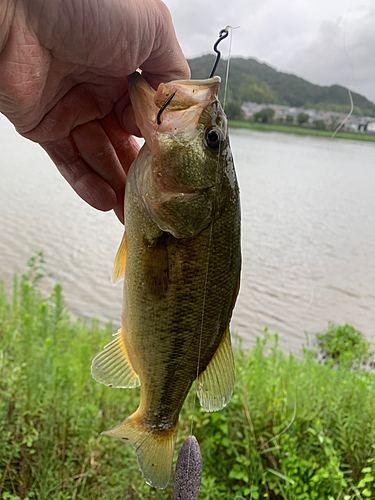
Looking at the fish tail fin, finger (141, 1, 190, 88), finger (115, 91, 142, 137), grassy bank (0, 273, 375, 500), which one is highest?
finger (141, 1, 190, 88)

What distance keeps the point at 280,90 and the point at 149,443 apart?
10148 mm

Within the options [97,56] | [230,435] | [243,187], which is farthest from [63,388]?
[243,187]

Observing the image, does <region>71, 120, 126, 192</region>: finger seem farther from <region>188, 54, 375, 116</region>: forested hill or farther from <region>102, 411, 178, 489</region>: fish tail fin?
<region>188, 54, 375, 116</region>: forested hill

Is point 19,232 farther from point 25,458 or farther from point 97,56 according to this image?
point 97,56

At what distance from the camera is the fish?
1.60m

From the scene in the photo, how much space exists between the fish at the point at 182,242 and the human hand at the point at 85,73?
23cm

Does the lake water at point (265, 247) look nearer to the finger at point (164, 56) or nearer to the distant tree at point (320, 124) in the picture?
the distant tree at point (320, 124)

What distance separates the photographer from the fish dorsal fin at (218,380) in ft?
5.50

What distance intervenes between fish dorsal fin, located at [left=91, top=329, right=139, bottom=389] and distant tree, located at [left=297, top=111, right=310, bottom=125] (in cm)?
962

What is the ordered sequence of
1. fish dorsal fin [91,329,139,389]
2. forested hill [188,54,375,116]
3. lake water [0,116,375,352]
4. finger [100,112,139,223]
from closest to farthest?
fish dorsal fin [91,329,139,389]
finger [100,112,139,223]
forested hill [188,54,375,116]
lake water [0,116,375,352]

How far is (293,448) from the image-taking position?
308cm

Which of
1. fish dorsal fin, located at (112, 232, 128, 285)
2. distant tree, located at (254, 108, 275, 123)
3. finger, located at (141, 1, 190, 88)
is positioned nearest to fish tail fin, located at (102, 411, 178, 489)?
fish dorsal fin, located at (112, 232, 128, 285)

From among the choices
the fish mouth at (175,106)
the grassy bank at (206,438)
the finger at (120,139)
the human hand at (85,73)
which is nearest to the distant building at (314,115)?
the grassy bank at (206,438)

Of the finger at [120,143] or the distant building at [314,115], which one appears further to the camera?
the distant building at [314,115]
